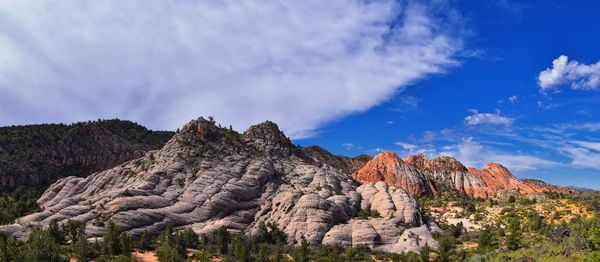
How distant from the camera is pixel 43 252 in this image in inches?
2655

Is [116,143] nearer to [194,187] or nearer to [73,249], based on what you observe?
[194,187]

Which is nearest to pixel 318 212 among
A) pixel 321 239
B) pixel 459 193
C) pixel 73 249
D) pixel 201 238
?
pixel 321 239

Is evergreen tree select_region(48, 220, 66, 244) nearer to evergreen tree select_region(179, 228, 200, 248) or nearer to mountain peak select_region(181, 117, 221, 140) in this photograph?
evergreen tree select_region(179, 228, 200, 248)

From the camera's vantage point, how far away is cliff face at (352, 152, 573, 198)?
182m

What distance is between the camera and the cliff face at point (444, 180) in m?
182

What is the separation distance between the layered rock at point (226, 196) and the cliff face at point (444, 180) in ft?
162

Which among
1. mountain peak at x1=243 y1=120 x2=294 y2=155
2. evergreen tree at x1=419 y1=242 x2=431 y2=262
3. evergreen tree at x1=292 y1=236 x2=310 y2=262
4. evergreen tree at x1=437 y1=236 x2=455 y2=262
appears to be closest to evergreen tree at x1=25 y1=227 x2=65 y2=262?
evergreen tree at x1=292 y1=236 x2=310 y2=262

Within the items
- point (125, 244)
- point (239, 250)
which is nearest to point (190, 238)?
point (125, 244)

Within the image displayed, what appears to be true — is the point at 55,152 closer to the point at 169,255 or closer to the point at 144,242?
the point at 144,242

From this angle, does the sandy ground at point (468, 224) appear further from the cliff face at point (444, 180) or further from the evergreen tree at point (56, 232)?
the evergreen tree at point (56, 232)

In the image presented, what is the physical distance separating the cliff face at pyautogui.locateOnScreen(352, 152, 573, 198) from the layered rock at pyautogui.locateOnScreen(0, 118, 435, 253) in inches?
1943

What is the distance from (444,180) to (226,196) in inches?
4424

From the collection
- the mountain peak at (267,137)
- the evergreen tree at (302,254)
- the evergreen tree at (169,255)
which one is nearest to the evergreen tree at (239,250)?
the evergreen tree at (302,254)

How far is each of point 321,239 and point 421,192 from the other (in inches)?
3629
